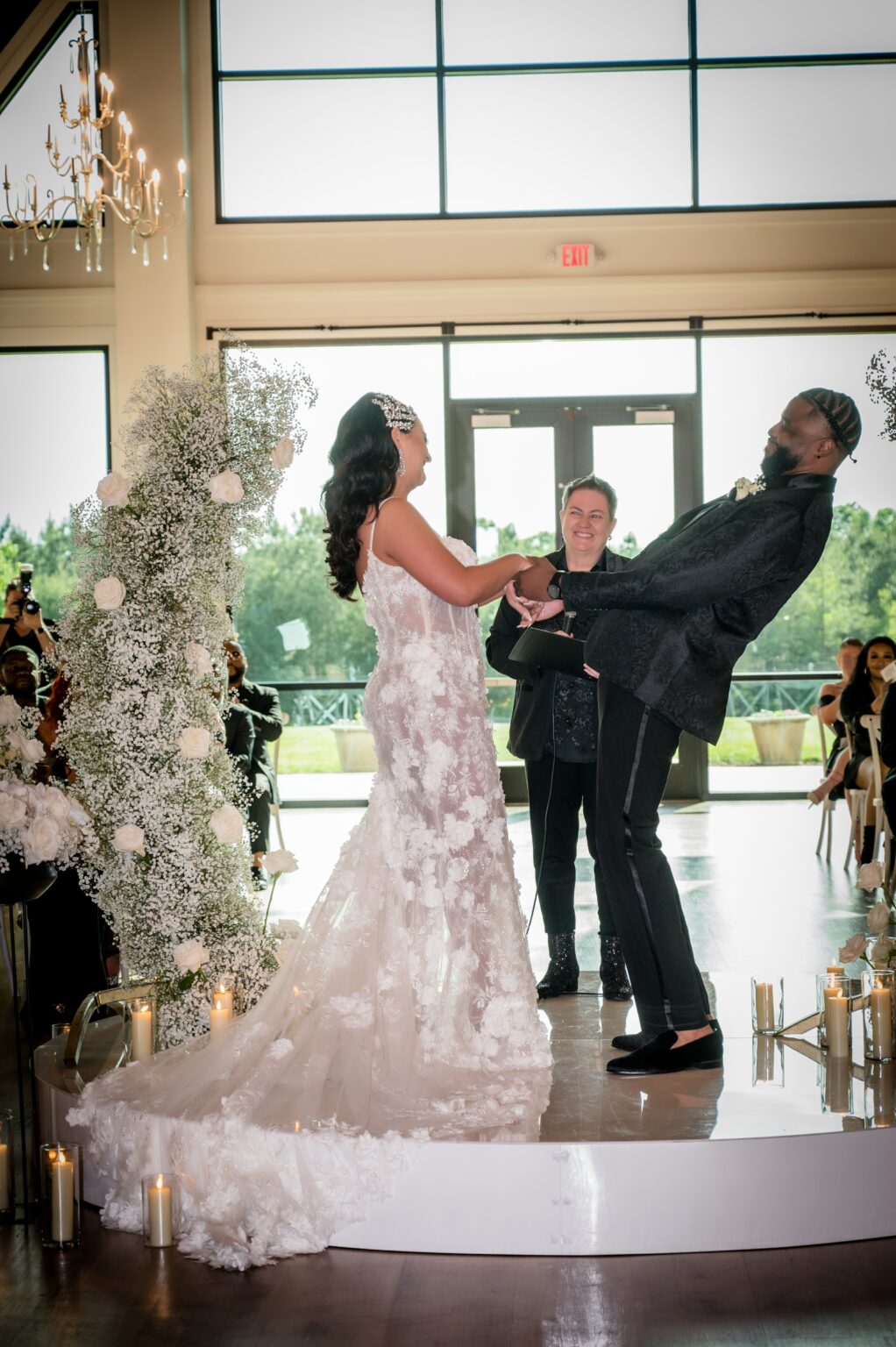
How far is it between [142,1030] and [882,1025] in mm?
1888

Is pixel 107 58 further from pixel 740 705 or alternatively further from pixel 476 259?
pixel 740 705

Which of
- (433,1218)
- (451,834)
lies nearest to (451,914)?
(451,834)

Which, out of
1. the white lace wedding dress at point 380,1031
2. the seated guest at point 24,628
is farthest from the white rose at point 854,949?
the seated guest at point 24,628

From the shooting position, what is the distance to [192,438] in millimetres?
3979

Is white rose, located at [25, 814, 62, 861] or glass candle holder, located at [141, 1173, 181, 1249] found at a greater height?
white rose, located at [25, 814, 62, 861]

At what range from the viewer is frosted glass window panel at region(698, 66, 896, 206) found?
34.5 feet

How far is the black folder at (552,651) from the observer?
4.13 metres

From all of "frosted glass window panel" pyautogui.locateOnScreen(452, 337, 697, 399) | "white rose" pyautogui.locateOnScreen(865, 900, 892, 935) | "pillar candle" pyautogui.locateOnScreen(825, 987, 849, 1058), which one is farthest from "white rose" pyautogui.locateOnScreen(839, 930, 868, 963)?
"frosted glass window panel" pyautogui.locateOnScreen(452, 337, 697, 399)

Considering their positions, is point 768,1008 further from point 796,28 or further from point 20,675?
point 796,28

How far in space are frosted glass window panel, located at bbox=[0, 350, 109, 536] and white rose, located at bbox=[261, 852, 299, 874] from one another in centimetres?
722

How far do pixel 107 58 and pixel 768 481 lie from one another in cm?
856

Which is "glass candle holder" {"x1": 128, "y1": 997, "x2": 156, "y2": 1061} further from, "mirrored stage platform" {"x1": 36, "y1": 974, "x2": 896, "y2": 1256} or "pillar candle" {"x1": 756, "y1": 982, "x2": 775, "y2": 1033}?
"pillar candle" {"x1": 756, "y1": 982, "x2": 775, "y2": 1033}

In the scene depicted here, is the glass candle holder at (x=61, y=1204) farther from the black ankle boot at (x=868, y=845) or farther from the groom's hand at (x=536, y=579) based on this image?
the black ankle boot at (x=868, y=845)

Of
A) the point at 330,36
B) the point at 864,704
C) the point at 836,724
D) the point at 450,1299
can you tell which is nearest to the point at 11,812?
the point at 450,1299
